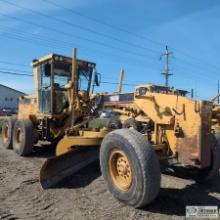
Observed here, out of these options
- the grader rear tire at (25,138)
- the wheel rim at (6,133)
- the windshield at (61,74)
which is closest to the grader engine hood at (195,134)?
the windshield at (61,74)

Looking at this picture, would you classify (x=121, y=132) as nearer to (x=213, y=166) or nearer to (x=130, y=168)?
(x=130, y=168)

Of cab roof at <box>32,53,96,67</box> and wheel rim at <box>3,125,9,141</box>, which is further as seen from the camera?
wheel rim at <box>3,125,9,141</box>

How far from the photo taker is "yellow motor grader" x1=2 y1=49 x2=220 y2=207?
232 inches

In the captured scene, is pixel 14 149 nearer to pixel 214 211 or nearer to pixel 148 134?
pixel 148 134

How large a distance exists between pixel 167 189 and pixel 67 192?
180 cm

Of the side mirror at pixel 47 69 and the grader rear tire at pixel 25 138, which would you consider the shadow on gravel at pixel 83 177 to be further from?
the side mirror at pixel 47 69

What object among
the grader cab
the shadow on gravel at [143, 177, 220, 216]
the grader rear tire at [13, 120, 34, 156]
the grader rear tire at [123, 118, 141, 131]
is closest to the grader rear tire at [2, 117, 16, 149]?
the grader cab

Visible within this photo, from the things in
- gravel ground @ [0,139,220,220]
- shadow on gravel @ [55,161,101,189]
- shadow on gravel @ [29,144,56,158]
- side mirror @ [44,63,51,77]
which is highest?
side mirror @ [44,63,51,77]

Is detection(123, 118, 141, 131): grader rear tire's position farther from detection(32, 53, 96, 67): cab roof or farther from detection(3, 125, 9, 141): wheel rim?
detection(3, 125, 9, 141): wheel rim

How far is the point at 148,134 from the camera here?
6.98 metres

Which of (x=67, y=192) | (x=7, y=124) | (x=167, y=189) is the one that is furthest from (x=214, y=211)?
(x=7, y=124)

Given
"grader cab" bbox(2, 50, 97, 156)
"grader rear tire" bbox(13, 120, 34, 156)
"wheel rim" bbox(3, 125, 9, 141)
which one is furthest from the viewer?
"wheel rim" bbox(3, 125, 9, 141)

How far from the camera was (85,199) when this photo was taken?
6.41 m

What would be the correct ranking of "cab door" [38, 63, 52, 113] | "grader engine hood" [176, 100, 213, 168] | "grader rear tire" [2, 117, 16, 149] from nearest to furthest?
"grader engine hood" [176, 100, 213, 168]
"cab door" [38, 63, 52, 113]
"grader rear tire" [2, 117, 16, 149]
